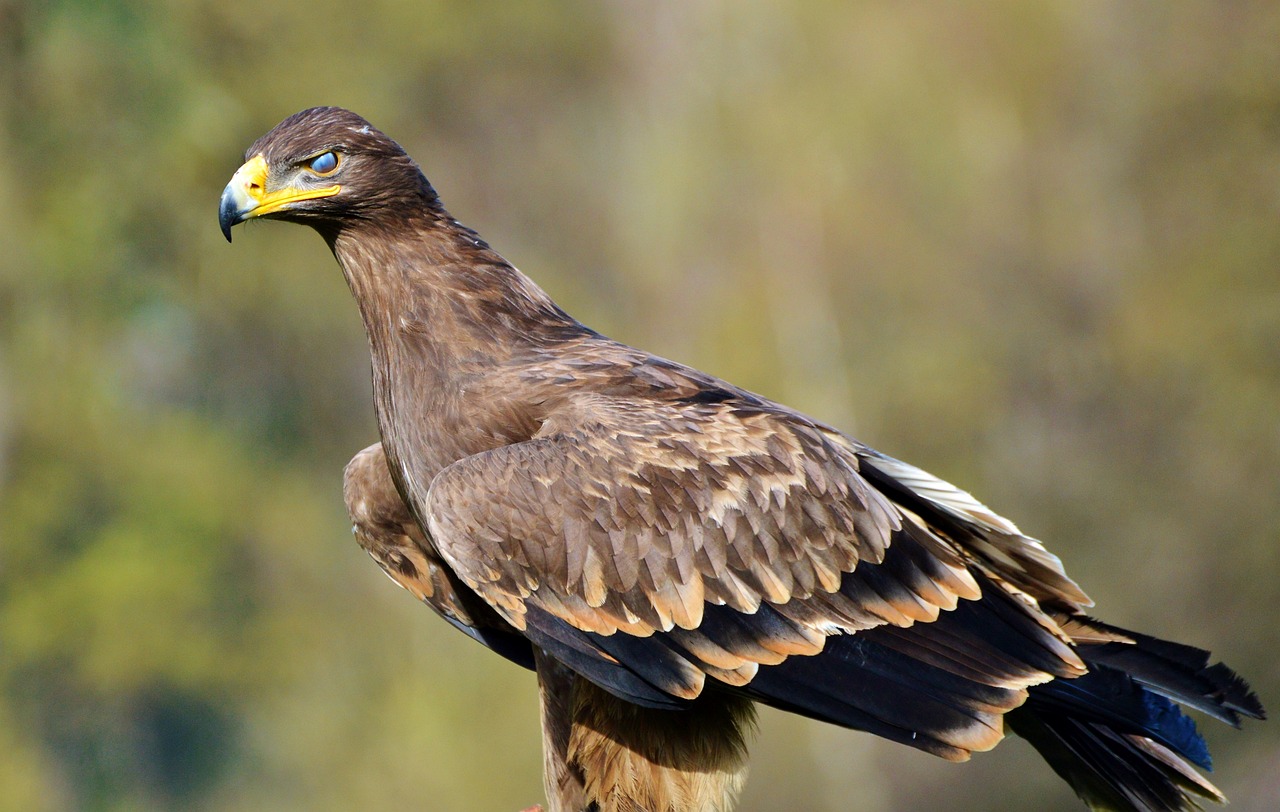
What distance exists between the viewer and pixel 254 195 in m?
3.18

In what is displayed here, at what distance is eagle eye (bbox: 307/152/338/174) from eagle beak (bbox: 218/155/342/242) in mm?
44

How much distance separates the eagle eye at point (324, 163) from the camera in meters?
3.21

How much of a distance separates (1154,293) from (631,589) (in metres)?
8.43

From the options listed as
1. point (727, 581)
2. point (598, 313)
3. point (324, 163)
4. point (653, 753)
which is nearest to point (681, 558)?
point (727, 581)

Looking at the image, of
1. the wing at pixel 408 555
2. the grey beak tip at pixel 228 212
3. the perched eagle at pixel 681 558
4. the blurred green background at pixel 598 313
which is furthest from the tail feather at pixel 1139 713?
the blurred green background at pixel 598 313

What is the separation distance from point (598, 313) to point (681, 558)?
8224 millimetres

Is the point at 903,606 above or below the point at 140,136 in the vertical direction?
below

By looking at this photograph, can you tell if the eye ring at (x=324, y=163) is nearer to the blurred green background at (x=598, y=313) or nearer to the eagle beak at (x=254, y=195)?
the eagle beak at (x=254, y=195)

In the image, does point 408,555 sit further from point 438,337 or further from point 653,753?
point 653,753

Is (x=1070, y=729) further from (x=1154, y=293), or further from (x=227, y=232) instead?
(x=1154, y=293)

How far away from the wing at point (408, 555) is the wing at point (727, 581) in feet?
2.21

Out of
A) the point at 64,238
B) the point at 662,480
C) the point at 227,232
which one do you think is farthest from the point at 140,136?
the point at 662,480

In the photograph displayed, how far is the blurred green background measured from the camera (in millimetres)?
10406

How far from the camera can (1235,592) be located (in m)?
10.4
